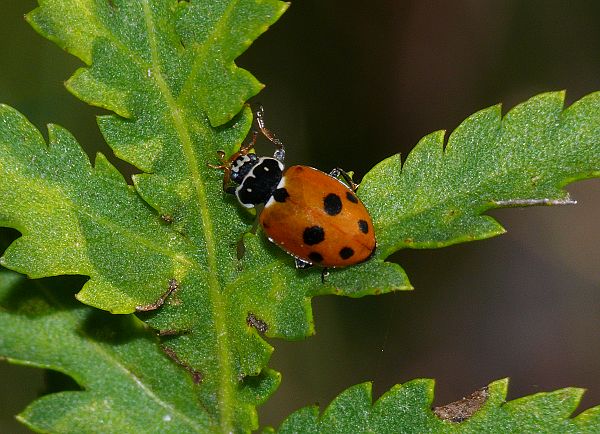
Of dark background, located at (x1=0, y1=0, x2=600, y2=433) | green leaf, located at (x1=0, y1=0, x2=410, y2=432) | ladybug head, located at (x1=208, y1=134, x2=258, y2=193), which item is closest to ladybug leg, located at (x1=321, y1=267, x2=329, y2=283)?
green leaf, located at (x1=0, y1=0, x2=410, y2=432)

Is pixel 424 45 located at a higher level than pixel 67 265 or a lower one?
higher

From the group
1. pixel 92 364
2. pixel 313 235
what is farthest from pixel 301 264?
pixel 92 364

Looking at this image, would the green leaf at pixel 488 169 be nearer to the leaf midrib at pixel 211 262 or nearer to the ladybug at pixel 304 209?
the ladybug at pixel 304 209

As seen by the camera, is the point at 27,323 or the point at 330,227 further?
the point at 330,227

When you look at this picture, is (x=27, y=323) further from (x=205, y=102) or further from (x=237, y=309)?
(x=205, y=102)

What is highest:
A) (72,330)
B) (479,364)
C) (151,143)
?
(151,143)

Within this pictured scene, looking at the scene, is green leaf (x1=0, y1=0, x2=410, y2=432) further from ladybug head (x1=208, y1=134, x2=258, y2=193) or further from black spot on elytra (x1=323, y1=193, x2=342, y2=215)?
black spot on elytra (x1=323, y1=193, x2=342, y2=215)

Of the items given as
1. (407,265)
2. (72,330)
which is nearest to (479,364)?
(407,265)
